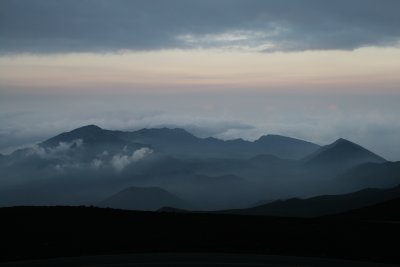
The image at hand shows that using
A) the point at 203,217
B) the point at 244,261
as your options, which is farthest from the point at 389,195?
the point at 244,261

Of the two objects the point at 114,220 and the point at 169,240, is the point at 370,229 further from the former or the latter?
the point at 114,220

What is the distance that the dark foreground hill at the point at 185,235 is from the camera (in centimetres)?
2423

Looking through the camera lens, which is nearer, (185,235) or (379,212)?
(185,235)

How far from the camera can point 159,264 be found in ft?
66.3

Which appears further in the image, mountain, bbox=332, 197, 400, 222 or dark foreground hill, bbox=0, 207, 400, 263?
mountain, bbox=332, 197, 400, 222

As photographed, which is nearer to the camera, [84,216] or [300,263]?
[300,263]

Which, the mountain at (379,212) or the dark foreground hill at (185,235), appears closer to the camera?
the dark foreground hill at (185,235)

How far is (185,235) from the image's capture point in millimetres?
27750

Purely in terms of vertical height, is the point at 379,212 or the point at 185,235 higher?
the point at 379,212

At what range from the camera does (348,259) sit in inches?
874

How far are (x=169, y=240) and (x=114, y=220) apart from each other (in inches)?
306

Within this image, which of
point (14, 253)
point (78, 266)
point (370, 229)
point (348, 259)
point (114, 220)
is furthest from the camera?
point (114, 220)

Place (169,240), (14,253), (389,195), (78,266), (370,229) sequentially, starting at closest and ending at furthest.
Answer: (78,266)
(14,253)
(169,240)
(370,229)
(389,195)

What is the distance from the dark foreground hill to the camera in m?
24.2
